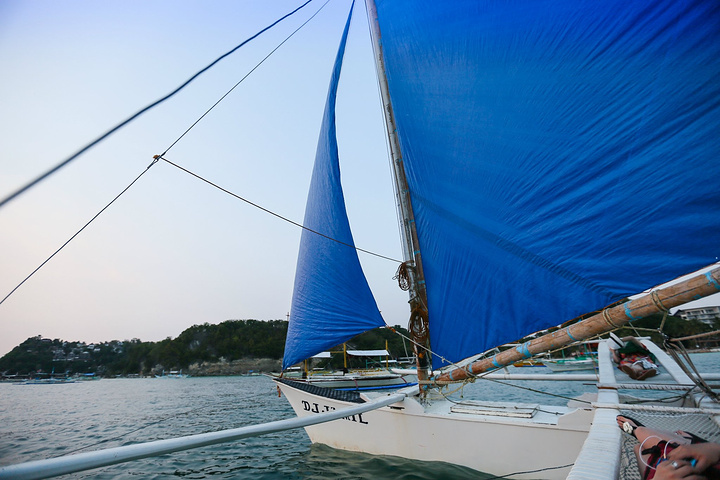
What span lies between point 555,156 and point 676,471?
297cm

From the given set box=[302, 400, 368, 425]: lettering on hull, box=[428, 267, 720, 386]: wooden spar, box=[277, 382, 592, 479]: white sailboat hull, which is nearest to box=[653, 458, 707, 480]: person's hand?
box=[428, 267, 720, 386]: wooden spar

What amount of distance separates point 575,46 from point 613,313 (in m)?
2.80

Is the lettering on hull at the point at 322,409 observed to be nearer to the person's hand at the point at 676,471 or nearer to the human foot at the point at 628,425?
the human foot at the point at 628,425

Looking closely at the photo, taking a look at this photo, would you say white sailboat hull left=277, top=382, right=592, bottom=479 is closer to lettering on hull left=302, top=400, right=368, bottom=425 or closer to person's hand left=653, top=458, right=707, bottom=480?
lettering on hull left=302, top=400, right=368, bottom=425

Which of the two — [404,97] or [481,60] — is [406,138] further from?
[481,60]

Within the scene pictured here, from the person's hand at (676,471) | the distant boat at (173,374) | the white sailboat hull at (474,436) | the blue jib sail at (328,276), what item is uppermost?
the blue jib sail at (328,276)

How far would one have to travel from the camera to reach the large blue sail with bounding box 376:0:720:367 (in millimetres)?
2889

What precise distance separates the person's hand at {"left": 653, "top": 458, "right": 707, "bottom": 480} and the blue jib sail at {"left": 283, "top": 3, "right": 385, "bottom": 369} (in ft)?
12.9

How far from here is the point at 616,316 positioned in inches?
128

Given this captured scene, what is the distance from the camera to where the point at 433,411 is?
199 inches

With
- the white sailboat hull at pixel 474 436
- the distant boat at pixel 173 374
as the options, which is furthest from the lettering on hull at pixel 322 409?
the distant boat at pixel 173 374

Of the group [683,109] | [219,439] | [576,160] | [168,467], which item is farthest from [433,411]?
[168,467]

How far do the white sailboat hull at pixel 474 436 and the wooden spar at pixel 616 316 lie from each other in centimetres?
76

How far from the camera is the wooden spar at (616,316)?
2770mm
